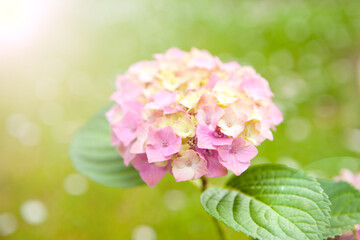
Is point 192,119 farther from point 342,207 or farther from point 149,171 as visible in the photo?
point 342,207

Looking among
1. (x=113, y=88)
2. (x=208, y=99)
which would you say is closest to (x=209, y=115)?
(x=208, y=99)

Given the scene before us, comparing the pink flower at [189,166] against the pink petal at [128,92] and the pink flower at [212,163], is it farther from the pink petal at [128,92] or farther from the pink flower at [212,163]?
the pink petal at [128,92]

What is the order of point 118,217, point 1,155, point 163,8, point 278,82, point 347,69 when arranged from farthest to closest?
1. point 163,8
2. point 347,69
3. point 278,82
4. point 1,155
5. point 118,217

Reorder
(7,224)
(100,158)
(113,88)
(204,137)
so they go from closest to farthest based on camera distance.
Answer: (204,137) → (100,158) → (7,224) → (113,88)

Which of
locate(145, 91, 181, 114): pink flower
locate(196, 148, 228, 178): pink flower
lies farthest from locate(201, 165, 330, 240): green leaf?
locate(145, 91, 181, 114): pink flower

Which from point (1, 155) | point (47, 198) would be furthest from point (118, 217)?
point (1, 155)

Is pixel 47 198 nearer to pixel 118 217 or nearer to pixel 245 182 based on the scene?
pixel 118 217

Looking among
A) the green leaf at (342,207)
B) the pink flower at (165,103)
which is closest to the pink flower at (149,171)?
the pink flower at (165,103)
